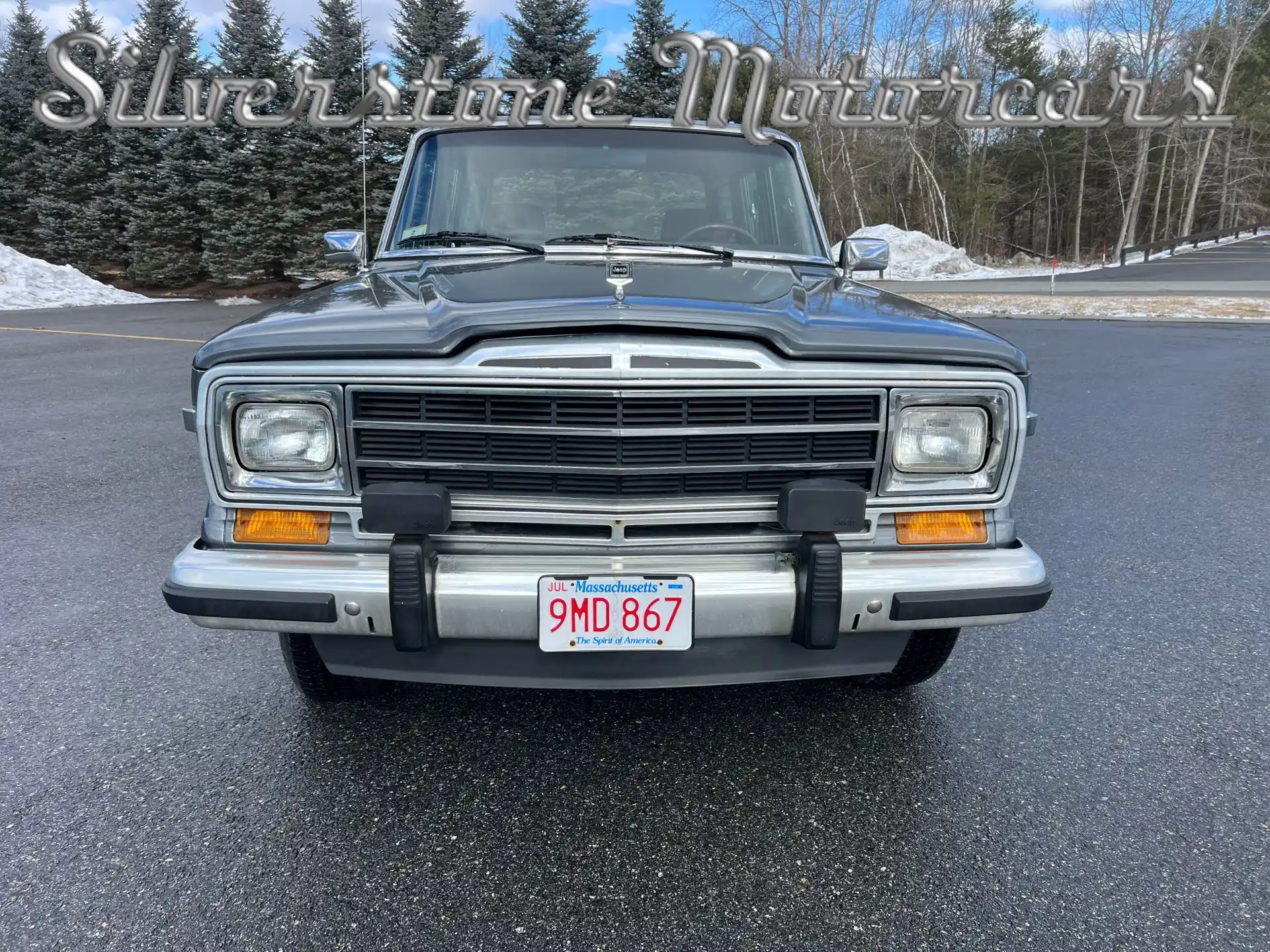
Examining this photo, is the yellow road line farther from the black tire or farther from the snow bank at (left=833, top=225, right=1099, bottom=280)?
the snow bank at (left=833, top=225, right=1099, bottom=280)

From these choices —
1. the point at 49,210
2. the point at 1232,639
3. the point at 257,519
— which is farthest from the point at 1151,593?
the point at 49,210

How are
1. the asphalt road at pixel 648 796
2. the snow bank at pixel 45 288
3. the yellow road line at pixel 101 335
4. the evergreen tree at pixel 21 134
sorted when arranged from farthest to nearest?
1. the evergreen tree at pixel 21 134
2. the snow bank at pixel 45 288
3. the yellow road line at pixel 101 335
4. the asphalt road at pixel 648 796

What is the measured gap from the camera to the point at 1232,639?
120 inches

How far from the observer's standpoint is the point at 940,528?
214 cm

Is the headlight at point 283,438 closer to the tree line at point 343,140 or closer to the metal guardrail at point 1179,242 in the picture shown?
the tree line at point 343,140

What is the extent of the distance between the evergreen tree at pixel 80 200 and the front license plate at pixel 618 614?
2634 cm

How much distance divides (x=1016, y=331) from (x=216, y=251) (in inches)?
757

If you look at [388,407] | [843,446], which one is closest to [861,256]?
[843,446]

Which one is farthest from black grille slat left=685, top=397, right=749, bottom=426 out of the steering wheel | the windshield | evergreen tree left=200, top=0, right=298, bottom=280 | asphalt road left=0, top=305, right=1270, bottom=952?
evergreen tree left=200, top=0, right=298, bottom=280

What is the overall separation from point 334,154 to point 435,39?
3.69 meters

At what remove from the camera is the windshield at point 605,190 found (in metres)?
3.19

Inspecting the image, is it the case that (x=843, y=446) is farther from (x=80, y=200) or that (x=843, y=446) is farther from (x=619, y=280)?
(x=80, y=200)

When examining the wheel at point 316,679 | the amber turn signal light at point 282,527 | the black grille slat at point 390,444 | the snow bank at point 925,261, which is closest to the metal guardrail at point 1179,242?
the snow bank at point 925,261

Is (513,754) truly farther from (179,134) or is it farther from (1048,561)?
(179,134)
